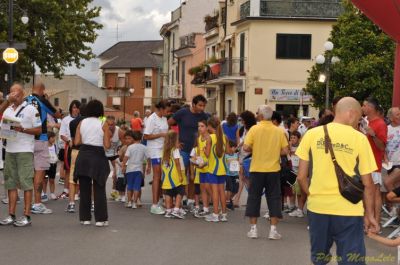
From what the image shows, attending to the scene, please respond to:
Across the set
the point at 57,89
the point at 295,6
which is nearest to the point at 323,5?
the point at 295,6

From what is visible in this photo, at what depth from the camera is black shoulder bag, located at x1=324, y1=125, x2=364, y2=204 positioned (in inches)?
267

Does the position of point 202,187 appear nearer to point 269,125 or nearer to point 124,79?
point 269,125

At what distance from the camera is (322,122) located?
11898 mm

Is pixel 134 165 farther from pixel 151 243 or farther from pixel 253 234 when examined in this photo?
pixel 151 243

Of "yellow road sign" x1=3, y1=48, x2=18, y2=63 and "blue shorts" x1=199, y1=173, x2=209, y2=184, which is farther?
"yellow road sign" x1=3, y1=48, x2=18, y2=63

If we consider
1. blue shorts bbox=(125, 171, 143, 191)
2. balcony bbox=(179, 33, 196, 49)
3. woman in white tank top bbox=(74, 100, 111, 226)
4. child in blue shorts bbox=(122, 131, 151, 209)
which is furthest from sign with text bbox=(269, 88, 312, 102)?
woman in white tank top bbox=(74, 100, 111, 226)

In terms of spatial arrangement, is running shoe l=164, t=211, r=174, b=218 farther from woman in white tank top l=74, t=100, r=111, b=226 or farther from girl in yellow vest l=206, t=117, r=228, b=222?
woman in white tank top l=74, t=100, r=111, b=226

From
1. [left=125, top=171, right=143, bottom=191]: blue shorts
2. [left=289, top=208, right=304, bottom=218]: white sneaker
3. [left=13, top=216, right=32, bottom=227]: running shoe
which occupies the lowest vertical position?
[left=289, top=208, right=304, bottom=218]: white sneaker

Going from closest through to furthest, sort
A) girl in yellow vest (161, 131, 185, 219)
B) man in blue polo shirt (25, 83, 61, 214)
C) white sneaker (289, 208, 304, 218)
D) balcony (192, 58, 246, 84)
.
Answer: man in blue polo shirt (25, 83, 61, 214)
girl in yellow vest (161, 131, 185, 219)
white sneaker (289, 208, 304, 218)
balcony (192, 58, 246, 84)

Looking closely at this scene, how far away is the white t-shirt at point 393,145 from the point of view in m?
12.6

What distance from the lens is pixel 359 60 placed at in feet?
130

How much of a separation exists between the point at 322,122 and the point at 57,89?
3216 inches

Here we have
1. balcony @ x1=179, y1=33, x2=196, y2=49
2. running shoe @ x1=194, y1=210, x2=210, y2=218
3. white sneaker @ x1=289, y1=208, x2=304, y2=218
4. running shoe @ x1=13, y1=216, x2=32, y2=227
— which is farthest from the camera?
balcony @ x1=179, y1=33, x2=196, y2=49

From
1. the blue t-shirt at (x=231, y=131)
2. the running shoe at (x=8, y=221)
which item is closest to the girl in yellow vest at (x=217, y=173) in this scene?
the blue t-shirt at (x=231, y=131)
